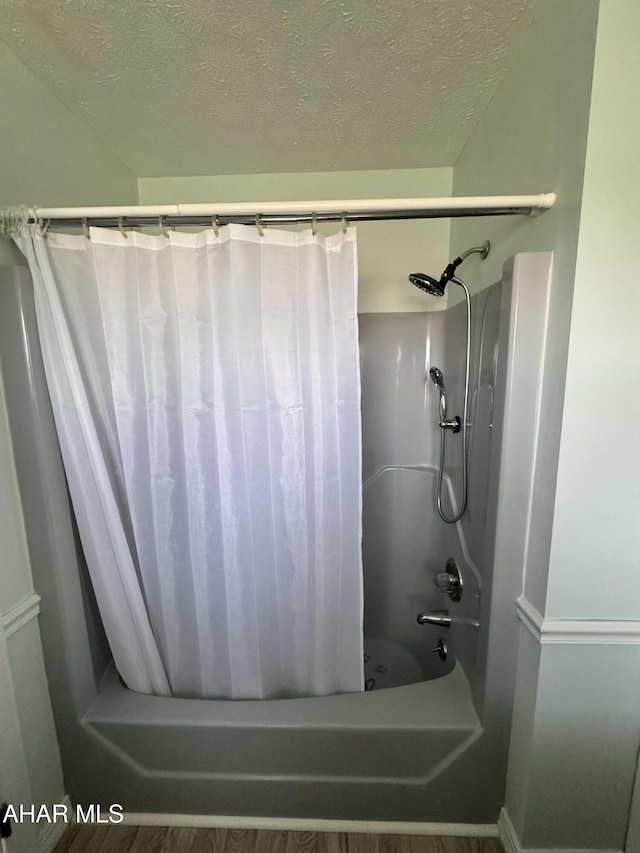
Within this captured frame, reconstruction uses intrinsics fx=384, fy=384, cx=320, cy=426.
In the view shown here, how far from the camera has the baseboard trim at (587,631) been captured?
1.00 m

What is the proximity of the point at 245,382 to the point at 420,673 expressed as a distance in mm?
1545

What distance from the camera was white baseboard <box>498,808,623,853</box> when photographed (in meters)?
1.12

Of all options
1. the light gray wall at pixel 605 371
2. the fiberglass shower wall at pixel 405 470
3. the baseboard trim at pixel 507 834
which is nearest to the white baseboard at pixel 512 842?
the baseboard trim at pixel 507 834

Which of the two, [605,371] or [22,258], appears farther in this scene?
[22,258]

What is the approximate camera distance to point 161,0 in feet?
2.99

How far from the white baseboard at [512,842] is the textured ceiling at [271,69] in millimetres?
2250

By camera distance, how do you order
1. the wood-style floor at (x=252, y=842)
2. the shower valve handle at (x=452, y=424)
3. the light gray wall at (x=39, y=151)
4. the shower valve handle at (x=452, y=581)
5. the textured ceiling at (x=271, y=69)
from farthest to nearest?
the shower valve handle at (x=452, y=424) → the shower valve handle at (x=452, y=581) → the wood-style floor at (x=252, y=842) → the light gray wall at (x=39, y=151) → the textured ceiling at (x=271, y=69)

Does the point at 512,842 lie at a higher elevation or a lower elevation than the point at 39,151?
lower

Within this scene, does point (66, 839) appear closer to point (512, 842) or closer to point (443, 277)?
point (512, 842)

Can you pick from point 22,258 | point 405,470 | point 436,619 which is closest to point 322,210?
point 22,258

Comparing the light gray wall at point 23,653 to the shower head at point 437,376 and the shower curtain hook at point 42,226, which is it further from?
the shower head at point 437,376

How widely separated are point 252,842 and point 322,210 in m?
1.87

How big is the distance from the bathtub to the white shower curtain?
0.27 ft

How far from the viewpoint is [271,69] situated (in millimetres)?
1132
